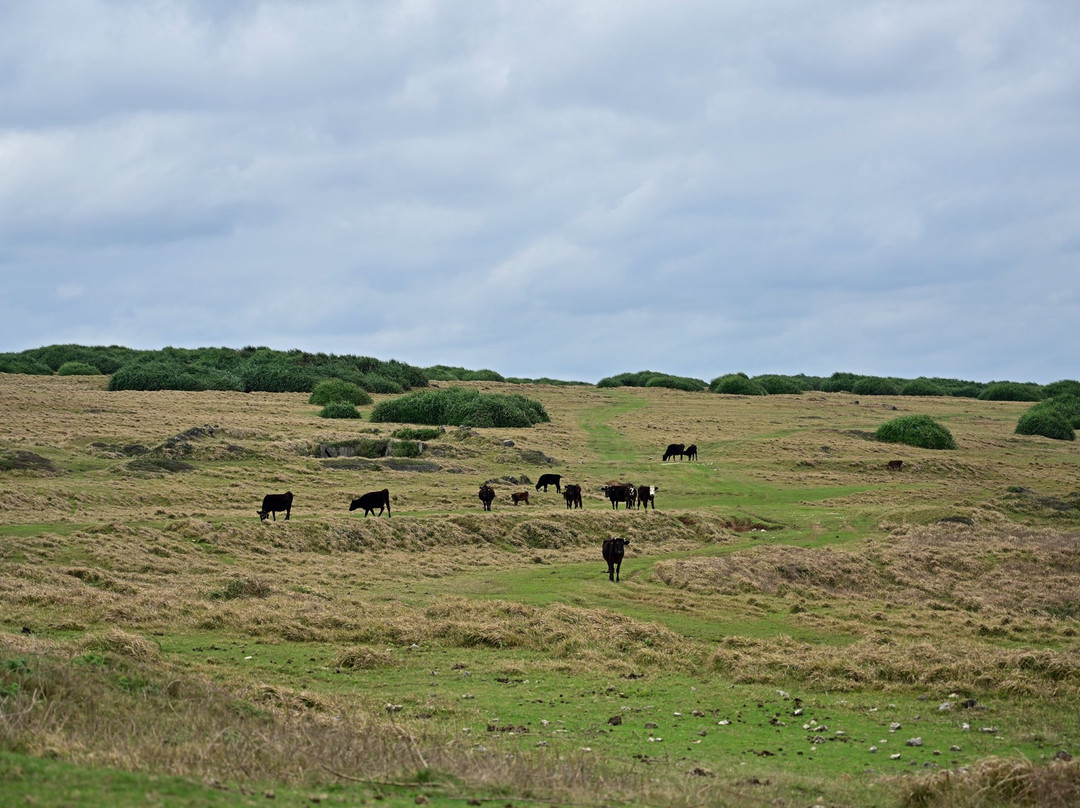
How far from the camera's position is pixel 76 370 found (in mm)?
100188

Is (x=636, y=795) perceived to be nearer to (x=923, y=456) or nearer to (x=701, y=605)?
(x=701, y=605)

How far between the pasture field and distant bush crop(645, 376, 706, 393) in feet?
236

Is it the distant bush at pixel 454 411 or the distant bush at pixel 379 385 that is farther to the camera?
the distant bush at pixel 379 385

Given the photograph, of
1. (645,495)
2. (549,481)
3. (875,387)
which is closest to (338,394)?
(549,481)

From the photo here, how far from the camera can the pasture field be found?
10328 millimetres

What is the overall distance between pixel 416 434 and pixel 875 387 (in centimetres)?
8646

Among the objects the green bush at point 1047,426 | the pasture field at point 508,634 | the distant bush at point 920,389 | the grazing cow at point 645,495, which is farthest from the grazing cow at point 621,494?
the distant bush at point 920,389

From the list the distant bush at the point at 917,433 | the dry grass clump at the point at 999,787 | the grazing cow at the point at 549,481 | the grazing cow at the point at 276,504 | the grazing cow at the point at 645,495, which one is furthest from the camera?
the distant bush at the point at 917,433

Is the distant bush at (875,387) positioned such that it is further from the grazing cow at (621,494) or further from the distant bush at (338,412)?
the grazing cow at (621,494)

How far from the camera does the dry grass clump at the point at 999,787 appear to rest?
34.6ft

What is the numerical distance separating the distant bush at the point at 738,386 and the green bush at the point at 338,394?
4725 cm

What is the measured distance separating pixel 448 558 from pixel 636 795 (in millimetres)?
21332

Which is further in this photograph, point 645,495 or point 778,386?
point 778,386

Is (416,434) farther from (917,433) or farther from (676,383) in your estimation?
(676,383)
